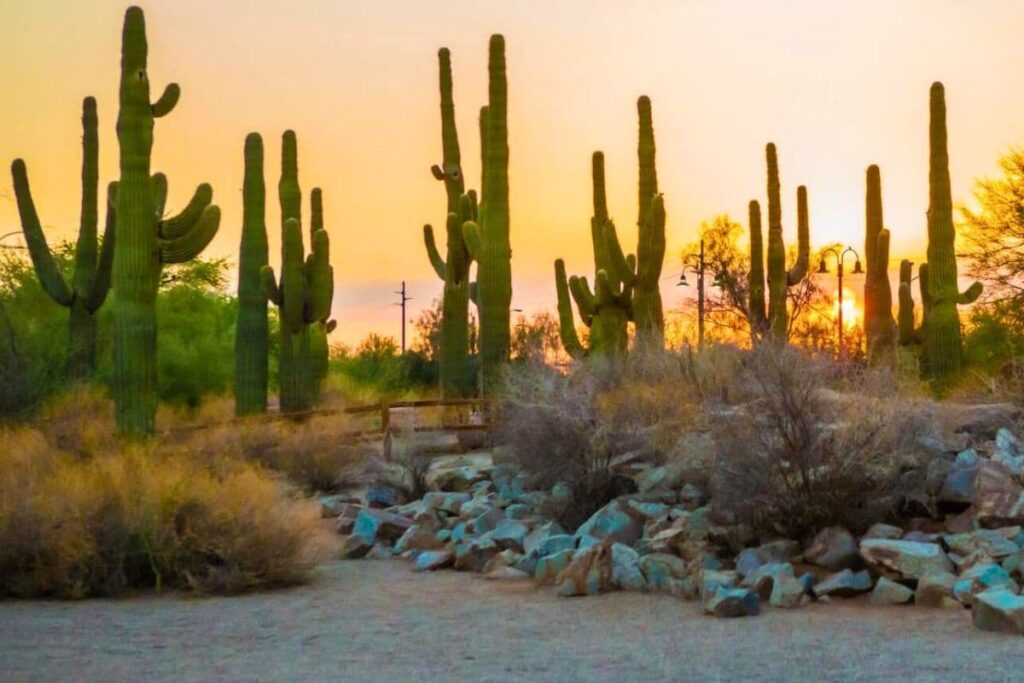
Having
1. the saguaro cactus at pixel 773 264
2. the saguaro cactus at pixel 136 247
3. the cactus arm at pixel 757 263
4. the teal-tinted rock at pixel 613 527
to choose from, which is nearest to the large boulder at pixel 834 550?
the teal-tinted rock at pixel 613 527

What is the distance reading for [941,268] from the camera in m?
35.7

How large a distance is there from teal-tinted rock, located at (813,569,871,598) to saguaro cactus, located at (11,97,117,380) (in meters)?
21.9

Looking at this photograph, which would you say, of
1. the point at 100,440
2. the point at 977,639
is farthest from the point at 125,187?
the point at 977,639

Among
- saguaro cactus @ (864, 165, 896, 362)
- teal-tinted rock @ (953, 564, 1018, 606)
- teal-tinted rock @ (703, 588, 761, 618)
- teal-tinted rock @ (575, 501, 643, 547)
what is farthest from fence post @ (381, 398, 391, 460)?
saguaro cactus @ (864, 165, 896, 362)

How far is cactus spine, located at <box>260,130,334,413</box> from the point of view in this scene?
112 ft

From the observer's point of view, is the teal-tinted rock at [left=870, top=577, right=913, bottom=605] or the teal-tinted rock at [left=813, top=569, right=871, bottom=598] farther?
the teal-tinted rock at [left=813, top=569, right=871, bottom=598]

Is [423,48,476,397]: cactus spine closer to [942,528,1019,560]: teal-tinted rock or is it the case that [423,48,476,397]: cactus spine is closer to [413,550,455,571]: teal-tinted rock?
[413,550,455,571]: teal-tinted rock

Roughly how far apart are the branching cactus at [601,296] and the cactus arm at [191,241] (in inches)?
318

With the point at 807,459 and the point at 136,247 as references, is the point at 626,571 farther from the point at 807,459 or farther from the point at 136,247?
the point at 136,247

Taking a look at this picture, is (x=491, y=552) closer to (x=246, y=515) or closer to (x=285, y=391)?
(x=246, y=515)

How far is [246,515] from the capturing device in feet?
52.6

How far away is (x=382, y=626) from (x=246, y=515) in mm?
2880

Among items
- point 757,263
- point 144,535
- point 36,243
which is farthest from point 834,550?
point 757,263

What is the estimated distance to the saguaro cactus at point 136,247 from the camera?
27.5 meters
